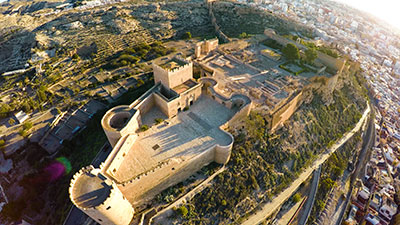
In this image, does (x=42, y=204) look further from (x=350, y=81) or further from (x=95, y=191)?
(x=350, y=81)

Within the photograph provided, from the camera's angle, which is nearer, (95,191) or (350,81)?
(95,191)

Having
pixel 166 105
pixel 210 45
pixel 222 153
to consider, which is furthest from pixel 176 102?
pixel 210 45

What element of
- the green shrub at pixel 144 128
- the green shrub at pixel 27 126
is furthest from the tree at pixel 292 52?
the green shrub at pixel 27 126

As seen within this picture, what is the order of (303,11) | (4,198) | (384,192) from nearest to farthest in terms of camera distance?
1. (4,198)
2. (384,192)
3. (303,11)

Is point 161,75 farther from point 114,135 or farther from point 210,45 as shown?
point 210,45

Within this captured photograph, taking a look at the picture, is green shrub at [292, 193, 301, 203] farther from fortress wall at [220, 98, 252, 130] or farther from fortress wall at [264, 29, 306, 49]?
fortress wall at [264, 29, 306, 49]

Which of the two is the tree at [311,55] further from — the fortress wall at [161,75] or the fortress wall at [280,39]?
the fortress wall at [161,75]

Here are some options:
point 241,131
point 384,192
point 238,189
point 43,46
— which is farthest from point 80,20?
point 384,192

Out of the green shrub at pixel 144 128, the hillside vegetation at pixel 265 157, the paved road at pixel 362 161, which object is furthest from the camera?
the paved road at pixel 362 161
